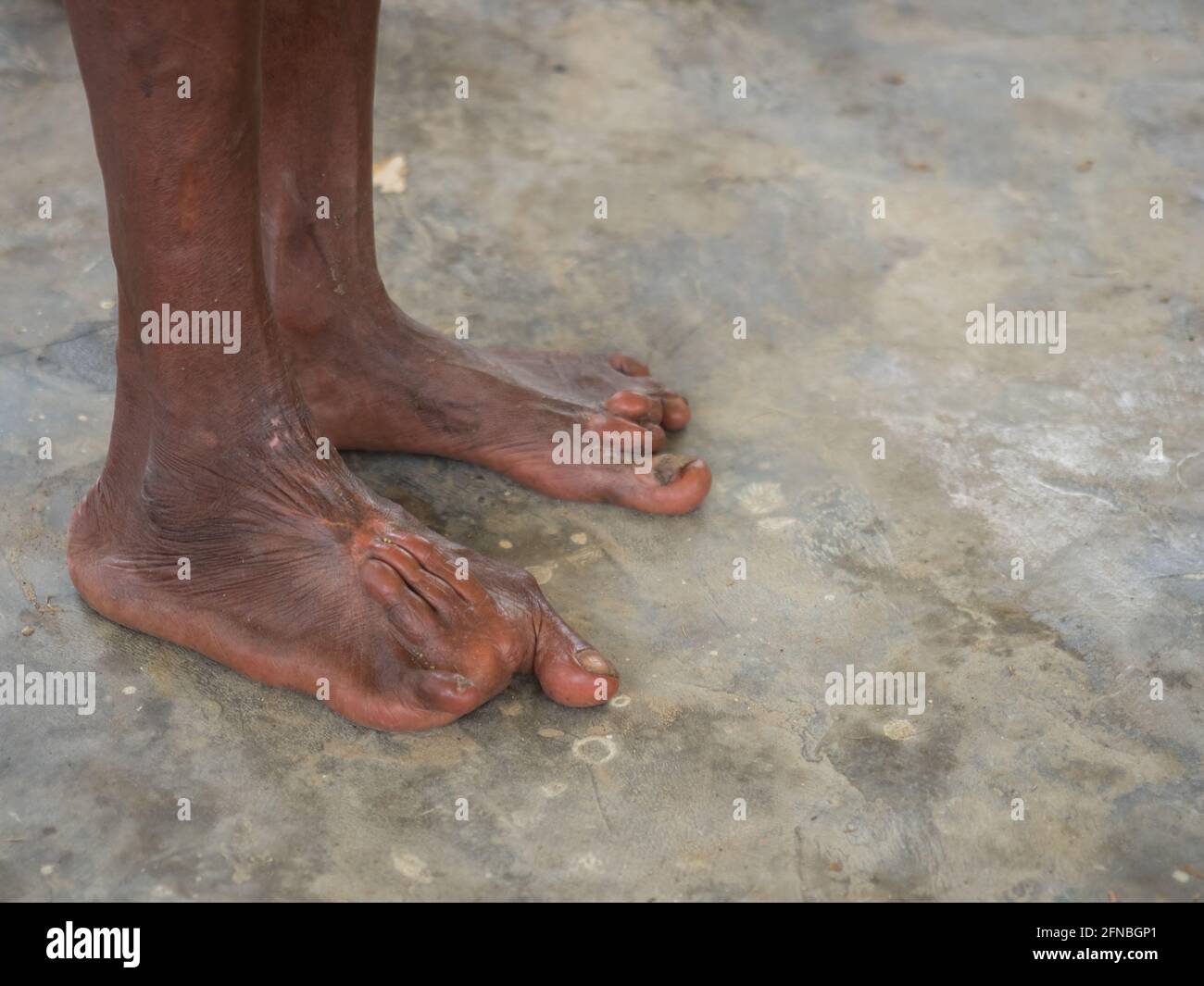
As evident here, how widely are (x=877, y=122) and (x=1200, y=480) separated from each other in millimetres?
1333

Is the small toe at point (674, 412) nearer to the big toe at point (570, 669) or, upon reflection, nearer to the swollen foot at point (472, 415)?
the swollen foot at point (472, 415)

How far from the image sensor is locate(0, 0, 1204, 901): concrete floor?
172cm

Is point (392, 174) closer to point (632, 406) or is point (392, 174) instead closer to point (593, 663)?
point (632, 406)

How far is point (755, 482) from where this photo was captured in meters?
2.32

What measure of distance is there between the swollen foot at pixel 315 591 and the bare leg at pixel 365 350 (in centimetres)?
33

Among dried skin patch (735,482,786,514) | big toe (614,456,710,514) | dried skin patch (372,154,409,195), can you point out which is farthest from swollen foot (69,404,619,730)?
dried skin patch (372,154,409,195)

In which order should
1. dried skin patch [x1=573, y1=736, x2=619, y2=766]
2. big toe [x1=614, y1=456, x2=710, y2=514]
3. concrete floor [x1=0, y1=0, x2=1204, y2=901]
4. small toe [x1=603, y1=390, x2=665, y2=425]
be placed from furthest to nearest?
small toe [x1=603, y1=390, x2=665, y2=425], big toe [x1=614, y1=456, x2=710, y2=514], dried skin patch [x1=573, y1=736, x2=619, y2=766], concrete floor [x1=0, y1=0, x2=1204, y2=901]

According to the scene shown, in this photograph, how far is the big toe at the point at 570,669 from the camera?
188 centimetres

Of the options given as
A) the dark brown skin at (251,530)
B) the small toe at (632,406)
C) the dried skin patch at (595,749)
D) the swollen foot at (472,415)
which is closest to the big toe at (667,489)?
the swollen foot at (472,415)

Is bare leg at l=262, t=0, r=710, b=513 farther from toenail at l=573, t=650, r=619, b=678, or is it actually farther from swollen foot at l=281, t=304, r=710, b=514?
toenail at l=573, t=650, r=619, b=678

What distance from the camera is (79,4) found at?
159 centimetres

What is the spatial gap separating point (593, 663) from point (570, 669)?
0.03 m

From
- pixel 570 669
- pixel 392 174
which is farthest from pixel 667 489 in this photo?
pixel 392 174
